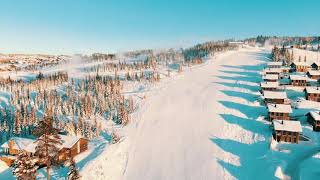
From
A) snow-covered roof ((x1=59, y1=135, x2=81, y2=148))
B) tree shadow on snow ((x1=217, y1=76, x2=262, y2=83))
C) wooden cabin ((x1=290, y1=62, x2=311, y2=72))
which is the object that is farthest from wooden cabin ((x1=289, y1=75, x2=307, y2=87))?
snow-covered roof ((x1=59, y1=135, x2=81, y2=148))

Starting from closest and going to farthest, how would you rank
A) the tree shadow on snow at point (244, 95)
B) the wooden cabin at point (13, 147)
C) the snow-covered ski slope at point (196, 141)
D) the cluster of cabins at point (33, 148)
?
the snow-covered ski slope at point (196, 141) < the cluster of cabins at point (33, 148) < the wooden cabin at point (13, 147) < the tree shadow on snow at point (244, 95)

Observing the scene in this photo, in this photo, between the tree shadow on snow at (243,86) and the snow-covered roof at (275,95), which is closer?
the snow-covered roof at (275,95)

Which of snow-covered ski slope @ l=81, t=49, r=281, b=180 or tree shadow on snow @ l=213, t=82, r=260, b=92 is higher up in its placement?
tree shadow on snow @ l=213, t=82, r=260, b=92

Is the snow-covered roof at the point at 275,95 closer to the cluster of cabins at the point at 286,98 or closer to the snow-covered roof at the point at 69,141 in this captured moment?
the cluster of cabins at the point at 286,98

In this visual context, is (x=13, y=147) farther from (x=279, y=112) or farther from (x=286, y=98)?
(x=286, y=98)

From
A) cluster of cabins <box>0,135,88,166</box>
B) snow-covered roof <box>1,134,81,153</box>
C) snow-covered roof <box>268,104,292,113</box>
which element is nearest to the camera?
cluster of cabins <box>0,135,88,166</box>

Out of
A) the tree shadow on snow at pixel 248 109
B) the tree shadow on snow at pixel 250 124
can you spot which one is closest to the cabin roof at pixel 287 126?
the tree shadow on snow at pixel 250 124

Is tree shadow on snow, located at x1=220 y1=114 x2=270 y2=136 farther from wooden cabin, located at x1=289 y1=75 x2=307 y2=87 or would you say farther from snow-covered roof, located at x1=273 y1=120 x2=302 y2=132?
wooden cabin, located at x1=289 y1=75 x2=307 y2=87

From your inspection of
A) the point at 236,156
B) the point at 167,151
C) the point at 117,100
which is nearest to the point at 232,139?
the point at 236,156

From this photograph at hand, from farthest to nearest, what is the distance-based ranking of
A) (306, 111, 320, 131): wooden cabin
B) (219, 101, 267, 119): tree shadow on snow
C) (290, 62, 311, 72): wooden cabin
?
(290, 62, 311, 72): wooden cabin < (219, 101, 267, 119): tree shadow on snow < (306, 111, 320, 131): wooden cabin
